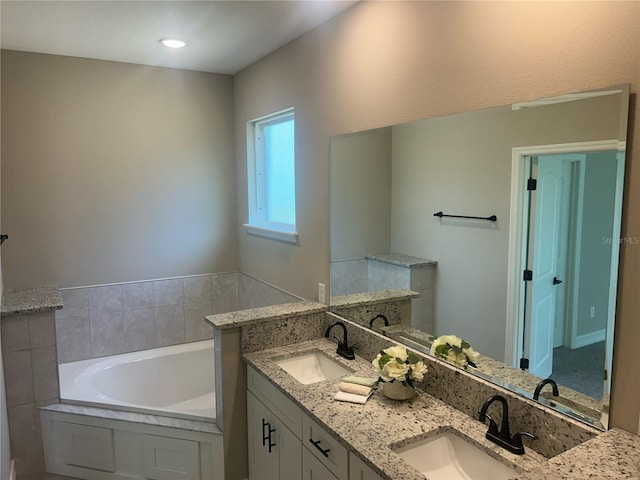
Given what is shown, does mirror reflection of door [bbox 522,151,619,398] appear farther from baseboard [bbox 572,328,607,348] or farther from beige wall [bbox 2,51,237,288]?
beige wall [bbox 2,51,237,288]

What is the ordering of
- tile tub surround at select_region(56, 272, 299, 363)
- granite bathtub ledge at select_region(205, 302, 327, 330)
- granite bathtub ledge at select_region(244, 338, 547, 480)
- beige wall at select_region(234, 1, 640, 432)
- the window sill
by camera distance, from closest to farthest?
beige wall at select_region(234, 1, 640, 432), granite bathtub ledge at select_region(244, 338, 547, 480), granite bathtub ledge at select_region(205, 302, 327, 330), the window sill, tile tub surround at select_region(56, 272, 299, 363)

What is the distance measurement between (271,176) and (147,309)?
4.57 feet

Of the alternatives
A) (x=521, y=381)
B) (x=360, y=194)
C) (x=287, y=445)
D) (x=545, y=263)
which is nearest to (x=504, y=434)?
(x=521, y=381)

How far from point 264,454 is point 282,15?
2.19 metres

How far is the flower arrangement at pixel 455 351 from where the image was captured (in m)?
1.73

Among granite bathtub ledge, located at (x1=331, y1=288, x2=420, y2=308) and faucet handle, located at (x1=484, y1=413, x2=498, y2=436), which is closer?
faucet handle, located at (x1=484, y1=413, x2=498, y2=436)

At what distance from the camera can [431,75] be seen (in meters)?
1.82

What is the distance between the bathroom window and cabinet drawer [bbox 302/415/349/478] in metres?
1.50

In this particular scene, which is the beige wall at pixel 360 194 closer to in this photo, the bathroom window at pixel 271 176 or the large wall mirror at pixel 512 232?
the large wall mirror at pixel 512 232

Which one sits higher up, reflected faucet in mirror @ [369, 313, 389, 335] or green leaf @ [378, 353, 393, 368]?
reflected faucet in mirror @ [369, 313, 389, 335]

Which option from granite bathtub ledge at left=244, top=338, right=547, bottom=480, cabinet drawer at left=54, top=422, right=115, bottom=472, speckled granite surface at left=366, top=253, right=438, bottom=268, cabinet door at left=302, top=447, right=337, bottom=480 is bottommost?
cabinet drawer at left=54, top=422, right=115, bottom=472

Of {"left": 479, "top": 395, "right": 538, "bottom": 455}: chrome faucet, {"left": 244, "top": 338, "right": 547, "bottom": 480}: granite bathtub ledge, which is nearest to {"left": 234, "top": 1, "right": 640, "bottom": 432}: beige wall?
{"left": 479, "top": 395, "right": 538, "bottom": 455}: chrome faucet

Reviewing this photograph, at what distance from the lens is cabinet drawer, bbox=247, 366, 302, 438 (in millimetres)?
1891

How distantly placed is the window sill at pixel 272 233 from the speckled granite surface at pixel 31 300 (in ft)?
4.39
